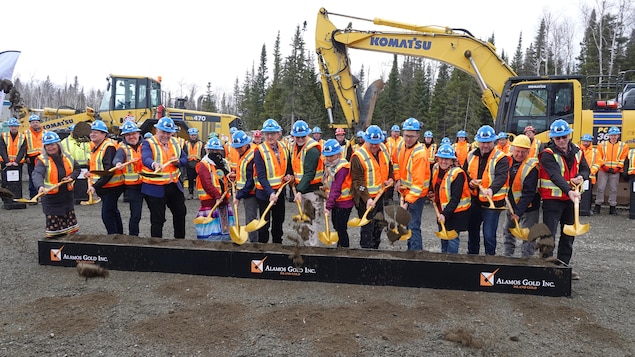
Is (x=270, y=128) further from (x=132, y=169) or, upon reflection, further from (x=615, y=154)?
(x=615, y=154)

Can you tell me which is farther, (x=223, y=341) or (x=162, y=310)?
(x=162, y=310)

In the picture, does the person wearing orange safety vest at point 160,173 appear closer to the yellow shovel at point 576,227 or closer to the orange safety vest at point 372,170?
the orange safety vest at point 372,170

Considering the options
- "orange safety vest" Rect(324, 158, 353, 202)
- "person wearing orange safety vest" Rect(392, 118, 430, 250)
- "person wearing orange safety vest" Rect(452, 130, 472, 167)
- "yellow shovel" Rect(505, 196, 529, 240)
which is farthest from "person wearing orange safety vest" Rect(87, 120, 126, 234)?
"person wearing orange safety vest" Rect(452, 130, 472, 167)

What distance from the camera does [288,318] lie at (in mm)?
4016

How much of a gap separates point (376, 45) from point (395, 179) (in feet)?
21.6

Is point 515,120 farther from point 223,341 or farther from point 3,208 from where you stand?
point 3,208

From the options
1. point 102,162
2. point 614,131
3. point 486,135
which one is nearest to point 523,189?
point 486,135

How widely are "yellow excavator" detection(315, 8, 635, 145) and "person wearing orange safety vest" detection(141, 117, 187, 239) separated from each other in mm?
6333

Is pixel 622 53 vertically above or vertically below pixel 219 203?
above

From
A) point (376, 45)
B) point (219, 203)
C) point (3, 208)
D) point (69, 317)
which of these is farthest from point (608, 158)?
point (3, 208)

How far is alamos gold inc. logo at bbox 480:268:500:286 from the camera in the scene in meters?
4.59

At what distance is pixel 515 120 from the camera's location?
10.0 metres

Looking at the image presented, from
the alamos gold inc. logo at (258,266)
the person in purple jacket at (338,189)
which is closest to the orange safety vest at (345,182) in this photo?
the person in purple jacket at (338,189)

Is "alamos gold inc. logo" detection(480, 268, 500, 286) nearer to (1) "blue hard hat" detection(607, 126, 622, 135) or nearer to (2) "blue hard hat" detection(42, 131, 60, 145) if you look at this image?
(2) "blue hard hat" detection(42, 131, 60, 145)
